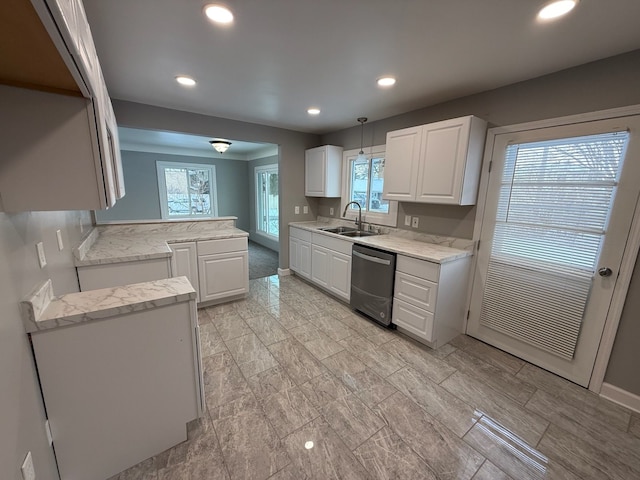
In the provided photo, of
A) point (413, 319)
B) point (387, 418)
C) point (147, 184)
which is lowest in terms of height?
point (387, 418)

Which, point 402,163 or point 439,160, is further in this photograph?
point 402,163

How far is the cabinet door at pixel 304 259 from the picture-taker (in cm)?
403

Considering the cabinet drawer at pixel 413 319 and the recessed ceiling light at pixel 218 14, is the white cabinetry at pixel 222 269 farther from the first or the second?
the recessed ceiling light at pixel 218 14

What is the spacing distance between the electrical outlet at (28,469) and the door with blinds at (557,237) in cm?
316

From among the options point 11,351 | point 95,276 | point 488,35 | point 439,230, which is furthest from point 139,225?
point 488,35

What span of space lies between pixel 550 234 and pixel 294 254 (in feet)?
10.5

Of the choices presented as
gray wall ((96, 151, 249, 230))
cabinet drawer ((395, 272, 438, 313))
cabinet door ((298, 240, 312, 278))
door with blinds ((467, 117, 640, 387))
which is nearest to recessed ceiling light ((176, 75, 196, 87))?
cabinet door ((298, 240, 312, 278))

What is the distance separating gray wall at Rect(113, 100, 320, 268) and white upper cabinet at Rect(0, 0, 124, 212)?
2333 mm

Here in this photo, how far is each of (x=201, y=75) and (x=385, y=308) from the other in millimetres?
2772

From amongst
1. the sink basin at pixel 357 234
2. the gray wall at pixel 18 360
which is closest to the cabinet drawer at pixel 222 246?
the sink basin at pixel 357 234

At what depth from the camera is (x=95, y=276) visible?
6.88 ft

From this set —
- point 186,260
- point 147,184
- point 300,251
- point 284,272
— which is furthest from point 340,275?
point 147,184

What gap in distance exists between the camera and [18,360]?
1028 millimetres

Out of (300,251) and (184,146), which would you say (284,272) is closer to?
(300,251)
